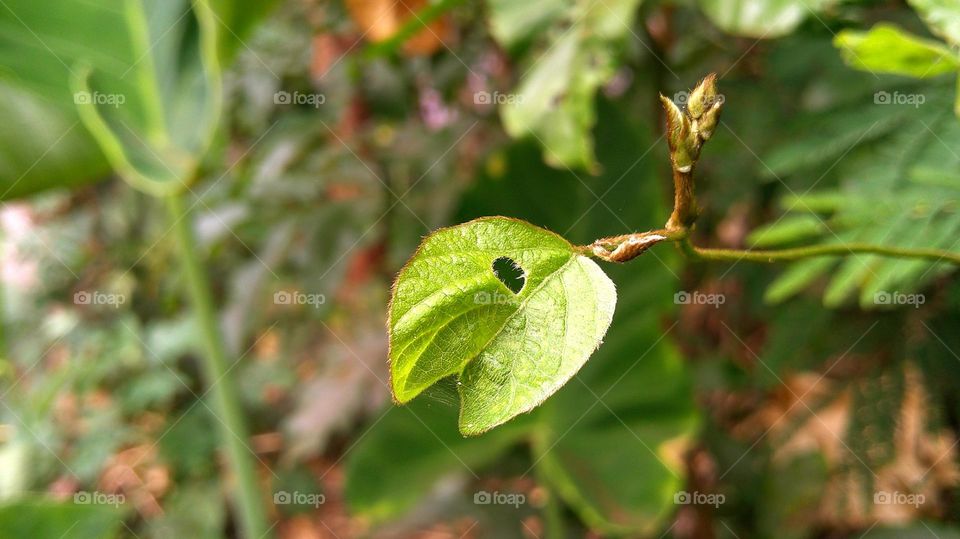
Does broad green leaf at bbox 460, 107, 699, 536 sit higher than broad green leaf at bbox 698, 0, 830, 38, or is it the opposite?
broad green leaf at bbox 698, 0, 830, 38

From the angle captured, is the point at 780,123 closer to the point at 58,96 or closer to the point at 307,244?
the point at 307,244

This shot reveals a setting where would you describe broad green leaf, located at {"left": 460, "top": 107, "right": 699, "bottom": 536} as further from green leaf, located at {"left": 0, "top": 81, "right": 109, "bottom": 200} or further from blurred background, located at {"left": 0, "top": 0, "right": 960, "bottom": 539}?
green leaf, located at {"left": 0, "top": 81, "right": 109, "bottom": 200}

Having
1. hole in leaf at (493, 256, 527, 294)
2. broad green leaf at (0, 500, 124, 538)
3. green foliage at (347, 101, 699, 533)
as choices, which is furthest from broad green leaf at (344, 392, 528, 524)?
hole in leaf at (493, 256, 527, 294)

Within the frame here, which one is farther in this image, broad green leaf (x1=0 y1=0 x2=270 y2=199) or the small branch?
broad green leaf (x1=0 y1=0 x2=270 y2=199)

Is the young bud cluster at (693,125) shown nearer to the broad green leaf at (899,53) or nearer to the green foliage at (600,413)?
the broad green leaf at (899,53)

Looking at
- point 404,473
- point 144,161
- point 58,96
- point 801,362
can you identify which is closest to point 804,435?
Answer: point 801,362

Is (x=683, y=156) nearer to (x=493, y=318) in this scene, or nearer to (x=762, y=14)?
(x=493, y=318)
